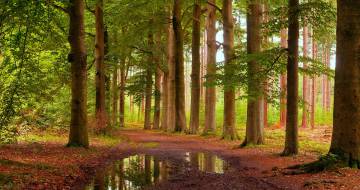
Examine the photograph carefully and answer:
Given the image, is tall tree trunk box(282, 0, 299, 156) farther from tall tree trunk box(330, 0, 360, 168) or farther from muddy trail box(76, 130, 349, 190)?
tall tree trunk box(330, 0, 360, 168)

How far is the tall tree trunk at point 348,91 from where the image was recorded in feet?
35.2

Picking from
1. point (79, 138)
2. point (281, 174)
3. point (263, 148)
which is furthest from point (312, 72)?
point (79, 138)

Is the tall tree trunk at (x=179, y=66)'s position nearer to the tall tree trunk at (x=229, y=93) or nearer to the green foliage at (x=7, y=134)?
the tall tree trunk at (x=229, y=93)

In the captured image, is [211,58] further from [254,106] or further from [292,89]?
[292,89]

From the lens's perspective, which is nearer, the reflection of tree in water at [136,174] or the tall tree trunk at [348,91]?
the reflection of tree in water at [136,174]

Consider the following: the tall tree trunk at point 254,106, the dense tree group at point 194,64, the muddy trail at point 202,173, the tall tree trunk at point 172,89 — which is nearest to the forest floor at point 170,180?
the muddy trail at point 202,173

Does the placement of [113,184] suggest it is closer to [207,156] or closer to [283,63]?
[207,156]

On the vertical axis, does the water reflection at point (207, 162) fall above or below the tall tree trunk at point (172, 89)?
below

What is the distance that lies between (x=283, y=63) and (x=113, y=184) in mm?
8605

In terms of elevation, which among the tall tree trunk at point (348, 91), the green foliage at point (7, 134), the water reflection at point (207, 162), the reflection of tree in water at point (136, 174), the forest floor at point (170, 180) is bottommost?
the water reflection at point (207, 162)

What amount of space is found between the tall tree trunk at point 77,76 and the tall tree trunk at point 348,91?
8.82 meters

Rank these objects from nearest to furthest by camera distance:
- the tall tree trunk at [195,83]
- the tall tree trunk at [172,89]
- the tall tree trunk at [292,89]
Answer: the tall tree trunk at [292,89], the tall tree trunk at [195,83], the tall tree trunk at [172,89]

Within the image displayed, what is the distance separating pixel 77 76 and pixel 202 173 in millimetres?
6776

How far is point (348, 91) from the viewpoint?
10766 mm
